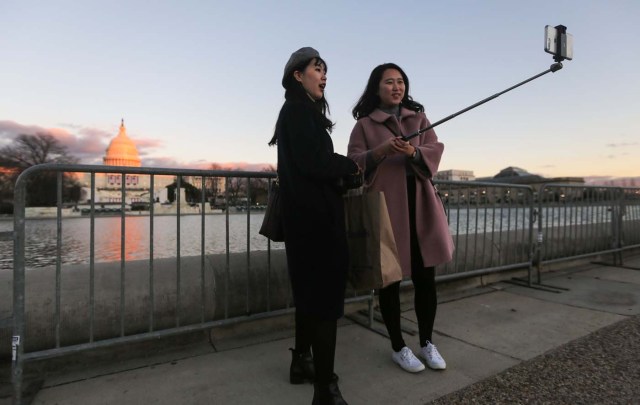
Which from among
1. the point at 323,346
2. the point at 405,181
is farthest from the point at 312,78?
the point at 323,346

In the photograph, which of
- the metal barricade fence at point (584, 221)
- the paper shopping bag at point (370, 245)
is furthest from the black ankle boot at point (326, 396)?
the metal barricade fence at point (584, 221)

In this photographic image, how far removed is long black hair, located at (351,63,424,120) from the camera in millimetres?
2707

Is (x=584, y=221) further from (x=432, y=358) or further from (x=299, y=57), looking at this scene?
(x=299, y=57)

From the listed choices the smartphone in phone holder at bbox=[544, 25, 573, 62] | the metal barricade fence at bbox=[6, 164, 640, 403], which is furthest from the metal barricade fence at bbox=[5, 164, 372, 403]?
the smartphone in phone holder at bbox=[544, 25, 573, 62]

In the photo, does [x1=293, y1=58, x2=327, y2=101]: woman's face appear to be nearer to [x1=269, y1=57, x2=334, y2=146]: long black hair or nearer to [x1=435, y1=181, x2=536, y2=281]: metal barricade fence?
[x1=269, y1=57, x2=334, y2=146]: long black hair

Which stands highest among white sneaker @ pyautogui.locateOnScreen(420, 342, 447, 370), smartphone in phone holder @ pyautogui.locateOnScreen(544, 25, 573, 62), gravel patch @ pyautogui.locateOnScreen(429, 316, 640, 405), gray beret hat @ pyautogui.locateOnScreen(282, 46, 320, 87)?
smartphone in phone holder @ pyautogui.locateOnScreen(544, 25, 573, 62)

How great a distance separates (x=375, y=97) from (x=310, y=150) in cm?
107

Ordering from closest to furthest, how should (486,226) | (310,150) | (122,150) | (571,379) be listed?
1. (310,150)
2. (571,379)
3. (486,226)
4. (122,150)

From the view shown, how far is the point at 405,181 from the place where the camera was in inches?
100

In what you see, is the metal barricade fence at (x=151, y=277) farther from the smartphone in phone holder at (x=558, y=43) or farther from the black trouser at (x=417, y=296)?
the smartphone in phone holder at (x=558, y=43)

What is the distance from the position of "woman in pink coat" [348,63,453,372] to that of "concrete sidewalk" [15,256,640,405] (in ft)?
0.73

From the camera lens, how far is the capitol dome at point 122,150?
91250mm

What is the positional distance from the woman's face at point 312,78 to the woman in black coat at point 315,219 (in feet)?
0.15

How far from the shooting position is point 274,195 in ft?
7.68
